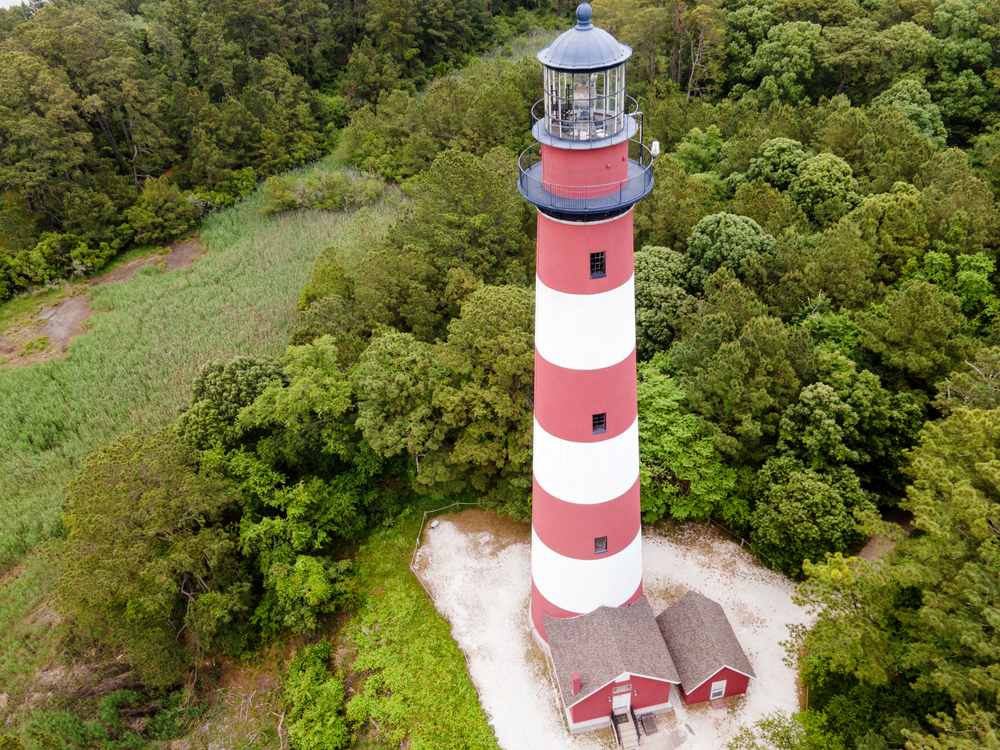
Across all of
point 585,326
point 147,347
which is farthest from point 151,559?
point 147,347

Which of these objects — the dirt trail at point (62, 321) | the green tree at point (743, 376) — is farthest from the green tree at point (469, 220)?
the dirt trail at point (62, 321)

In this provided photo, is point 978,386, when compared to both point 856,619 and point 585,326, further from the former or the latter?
point 585,326

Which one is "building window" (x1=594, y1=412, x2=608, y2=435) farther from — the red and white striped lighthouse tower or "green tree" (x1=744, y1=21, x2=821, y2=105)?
"green tree" (x1=744, y1=21, x2=821, y2=105)

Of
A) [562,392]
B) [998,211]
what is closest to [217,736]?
[562,392]

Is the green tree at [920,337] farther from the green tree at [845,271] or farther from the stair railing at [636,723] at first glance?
the stair railing at [636,723]

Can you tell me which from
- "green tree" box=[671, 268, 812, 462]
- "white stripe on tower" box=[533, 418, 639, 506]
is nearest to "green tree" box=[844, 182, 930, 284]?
"green tree" box=[671, 268, 812, 462]
